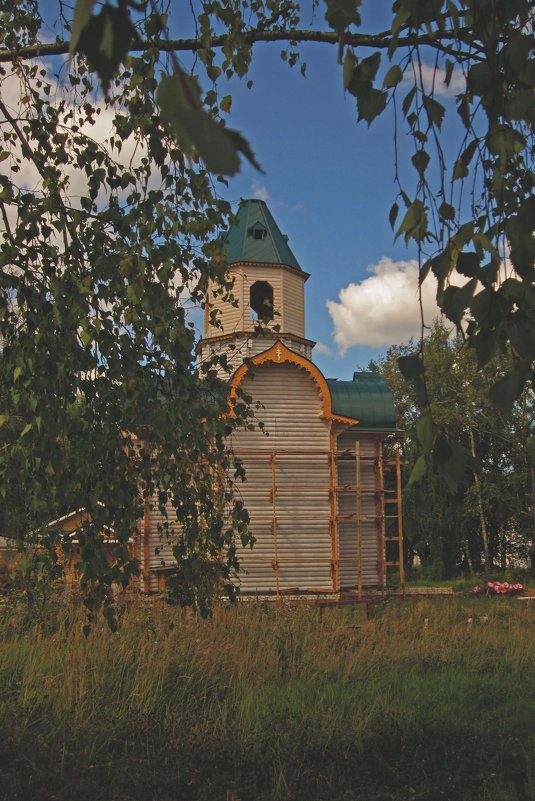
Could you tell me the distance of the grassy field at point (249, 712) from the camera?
458 cm

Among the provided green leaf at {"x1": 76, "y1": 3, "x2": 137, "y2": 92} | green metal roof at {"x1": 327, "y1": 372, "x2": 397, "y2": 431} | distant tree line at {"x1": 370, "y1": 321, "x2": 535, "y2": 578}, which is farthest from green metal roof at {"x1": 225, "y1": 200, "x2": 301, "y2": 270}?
green leaf at {"x1": 76, "y1": 3, "x2": 137, "y2": 92}

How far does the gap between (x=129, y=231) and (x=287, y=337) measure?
45.6ft

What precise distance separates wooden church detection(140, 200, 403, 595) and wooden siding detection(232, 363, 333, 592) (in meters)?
0.02

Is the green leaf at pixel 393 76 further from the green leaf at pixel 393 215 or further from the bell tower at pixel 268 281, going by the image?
the bell tower at pixel 268 281

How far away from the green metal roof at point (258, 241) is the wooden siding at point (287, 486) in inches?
111

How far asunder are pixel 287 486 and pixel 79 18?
15.4 m

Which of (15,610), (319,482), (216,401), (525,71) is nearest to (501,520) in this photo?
(319,482)

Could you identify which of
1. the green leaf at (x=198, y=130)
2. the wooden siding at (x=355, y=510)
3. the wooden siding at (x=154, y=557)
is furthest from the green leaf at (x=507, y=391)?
the wooden siding at (x=355, y=510)

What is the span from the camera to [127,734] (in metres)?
5.17

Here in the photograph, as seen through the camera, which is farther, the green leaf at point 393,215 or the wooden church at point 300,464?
the wooden church at point 300,464

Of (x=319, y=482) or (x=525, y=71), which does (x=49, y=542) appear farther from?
(x=319, y=482)

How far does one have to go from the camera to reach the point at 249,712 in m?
5.50

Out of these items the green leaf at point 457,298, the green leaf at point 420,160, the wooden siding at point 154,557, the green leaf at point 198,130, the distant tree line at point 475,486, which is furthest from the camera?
the distant tree line at point 475,486

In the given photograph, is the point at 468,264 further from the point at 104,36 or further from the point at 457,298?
the point at 104,36
